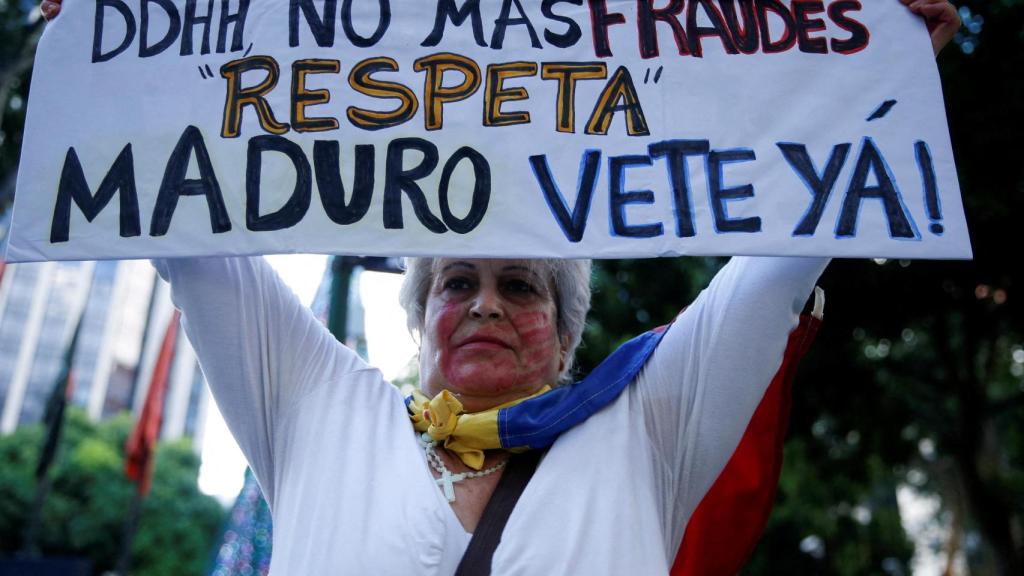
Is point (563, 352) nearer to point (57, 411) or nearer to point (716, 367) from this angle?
point (716, 367)

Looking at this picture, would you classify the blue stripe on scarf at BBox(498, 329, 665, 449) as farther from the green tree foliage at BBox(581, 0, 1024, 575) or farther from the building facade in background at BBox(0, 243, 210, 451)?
the building facade in background at BBox(0, 243, 210, 451)

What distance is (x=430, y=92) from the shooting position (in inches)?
88.0

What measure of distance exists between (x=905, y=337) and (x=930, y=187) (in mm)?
7380

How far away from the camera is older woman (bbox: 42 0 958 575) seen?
183 cm

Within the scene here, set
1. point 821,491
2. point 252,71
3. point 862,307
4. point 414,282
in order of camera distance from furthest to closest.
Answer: point 821,491, point 862,307, point 414,282, point 252,71

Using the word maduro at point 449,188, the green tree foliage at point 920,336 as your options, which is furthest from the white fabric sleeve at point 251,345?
the green tree foliage at point 920,336

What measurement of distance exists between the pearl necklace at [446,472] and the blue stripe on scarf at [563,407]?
75mm

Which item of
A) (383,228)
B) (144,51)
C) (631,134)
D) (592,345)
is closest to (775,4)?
(631,134)

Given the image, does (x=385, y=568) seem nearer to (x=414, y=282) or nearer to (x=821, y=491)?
(x=414, y=282)

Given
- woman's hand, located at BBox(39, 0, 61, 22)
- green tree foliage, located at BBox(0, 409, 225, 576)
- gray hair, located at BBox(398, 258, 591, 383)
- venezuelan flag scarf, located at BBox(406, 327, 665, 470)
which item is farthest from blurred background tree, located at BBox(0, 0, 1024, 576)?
green tree foliage, located at BBox(0, 409, 225, 576)

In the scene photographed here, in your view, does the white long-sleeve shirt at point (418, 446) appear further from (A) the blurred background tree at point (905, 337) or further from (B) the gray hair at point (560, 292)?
(A) the blurred background tree at point (905, 337)

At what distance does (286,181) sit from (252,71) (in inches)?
12.9

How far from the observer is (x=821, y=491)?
9664 mm

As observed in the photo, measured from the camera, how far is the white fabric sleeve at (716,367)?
1.94 m
